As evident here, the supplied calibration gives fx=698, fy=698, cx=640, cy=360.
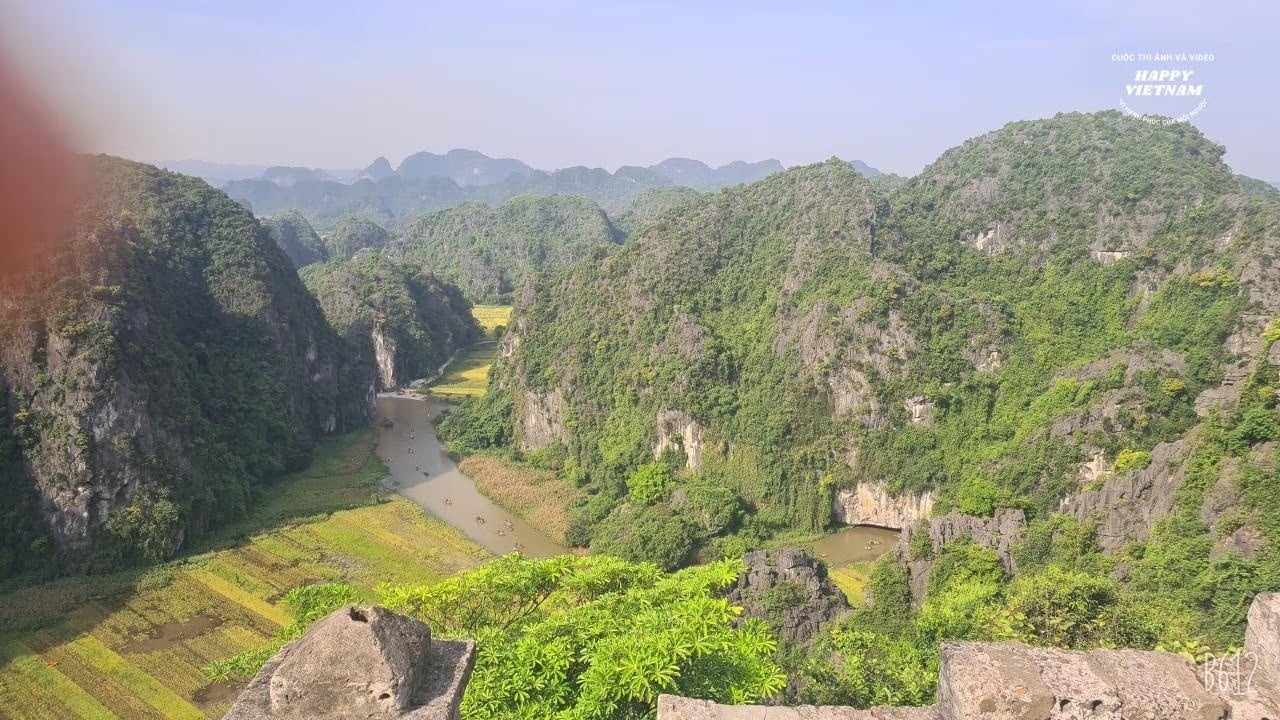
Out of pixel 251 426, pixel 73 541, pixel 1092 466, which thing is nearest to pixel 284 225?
pixel 251 426

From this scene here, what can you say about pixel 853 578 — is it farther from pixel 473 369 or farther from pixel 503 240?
pixel 503 240

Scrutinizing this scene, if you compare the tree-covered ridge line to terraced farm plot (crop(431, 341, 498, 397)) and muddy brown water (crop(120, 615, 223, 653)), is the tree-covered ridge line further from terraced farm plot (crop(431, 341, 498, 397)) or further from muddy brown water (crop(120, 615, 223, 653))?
muddy brown water (crop(120, 615, 223, 653))

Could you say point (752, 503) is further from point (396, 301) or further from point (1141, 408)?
point (396, 301)

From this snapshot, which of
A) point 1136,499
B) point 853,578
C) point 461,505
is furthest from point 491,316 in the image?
point 1136,499

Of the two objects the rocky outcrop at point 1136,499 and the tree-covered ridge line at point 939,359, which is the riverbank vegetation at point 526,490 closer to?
the tree-covered ridge line at point 939,359

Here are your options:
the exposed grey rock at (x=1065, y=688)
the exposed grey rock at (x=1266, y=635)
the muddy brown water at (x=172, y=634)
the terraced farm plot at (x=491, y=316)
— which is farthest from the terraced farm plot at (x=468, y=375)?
the exposed grey rock at (x=1266, y=635)

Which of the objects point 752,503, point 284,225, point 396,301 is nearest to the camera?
point 752,503
